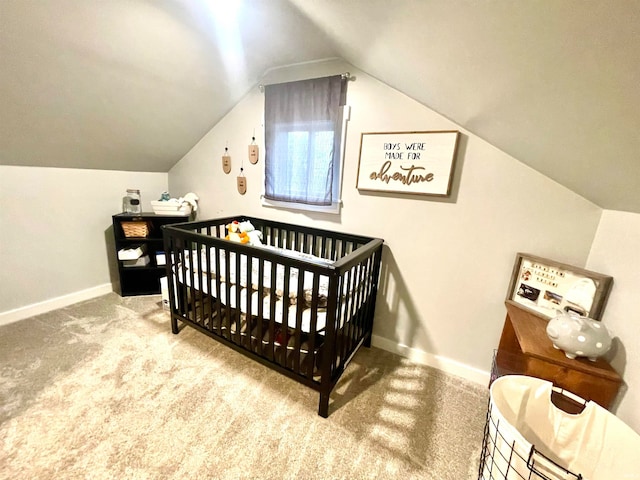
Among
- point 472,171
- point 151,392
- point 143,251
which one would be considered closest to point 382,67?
point 472,171

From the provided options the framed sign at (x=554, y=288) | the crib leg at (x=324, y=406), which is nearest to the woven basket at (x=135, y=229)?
the crib leg at (x=324, y=406)

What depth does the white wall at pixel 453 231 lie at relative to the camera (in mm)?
1382

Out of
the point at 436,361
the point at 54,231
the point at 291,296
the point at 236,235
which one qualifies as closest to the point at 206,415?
the point at 291,296

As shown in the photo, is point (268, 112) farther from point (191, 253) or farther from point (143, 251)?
point (143, 251)

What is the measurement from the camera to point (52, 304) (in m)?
2.18

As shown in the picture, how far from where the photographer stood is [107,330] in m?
1.94

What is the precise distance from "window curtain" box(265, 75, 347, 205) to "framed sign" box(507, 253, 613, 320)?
1.27 meters

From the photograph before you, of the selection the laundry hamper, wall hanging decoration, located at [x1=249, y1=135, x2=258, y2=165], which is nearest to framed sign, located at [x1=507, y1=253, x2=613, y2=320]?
the laundry hamper

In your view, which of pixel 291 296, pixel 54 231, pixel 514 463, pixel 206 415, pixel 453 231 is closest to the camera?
pixel 514 463

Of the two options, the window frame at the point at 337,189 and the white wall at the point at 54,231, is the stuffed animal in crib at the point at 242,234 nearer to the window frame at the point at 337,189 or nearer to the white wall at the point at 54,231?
the window frame at the point at 337,189

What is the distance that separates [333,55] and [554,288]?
1.95m

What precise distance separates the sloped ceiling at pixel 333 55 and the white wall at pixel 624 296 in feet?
0.39

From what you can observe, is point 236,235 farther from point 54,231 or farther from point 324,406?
point 54,231

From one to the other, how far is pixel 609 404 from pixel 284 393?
56.3 inches
